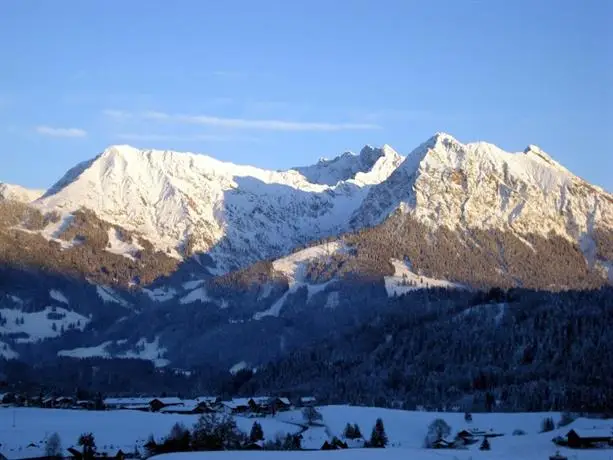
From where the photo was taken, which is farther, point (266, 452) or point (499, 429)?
point (499, 429)

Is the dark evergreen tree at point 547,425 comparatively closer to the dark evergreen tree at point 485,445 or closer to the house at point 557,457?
the dark evergreen tree at point 485,445

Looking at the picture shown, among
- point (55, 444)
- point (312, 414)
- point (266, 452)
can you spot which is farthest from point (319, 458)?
point (312, 414)

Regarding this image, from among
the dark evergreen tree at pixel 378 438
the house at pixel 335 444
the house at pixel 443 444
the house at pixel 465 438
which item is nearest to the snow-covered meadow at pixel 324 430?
the dark evergreen tree at pixel 378 438

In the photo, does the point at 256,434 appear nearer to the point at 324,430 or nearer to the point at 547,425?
the point at 324,430

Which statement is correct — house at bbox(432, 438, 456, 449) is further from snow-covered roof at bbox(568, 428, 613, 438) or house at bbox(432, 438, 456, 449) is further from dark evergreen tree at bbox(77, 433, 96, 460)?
dark evergreen tree at bbox(77, 433, 96, 460)

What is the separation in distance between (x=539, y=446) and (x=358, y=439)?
3516cm

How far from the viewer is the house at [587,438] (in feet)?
458

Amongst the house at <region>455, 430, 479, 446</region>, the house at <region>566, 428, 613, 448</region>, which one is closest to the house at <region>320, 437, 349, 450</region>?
the house at <region>455, 430, 479, 446</region>

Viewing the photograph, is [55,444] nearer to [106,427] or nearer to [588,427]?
[106,427]

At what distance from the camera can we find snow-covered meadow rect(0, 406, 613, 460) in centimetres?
12706

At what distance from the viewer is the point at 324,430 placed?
183 m

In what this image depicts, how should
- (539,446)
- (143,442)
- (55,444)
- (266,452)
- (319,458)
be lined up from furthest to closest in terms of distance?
(143,442)
(55,444)
(539,446)
(266,452)
(319,458)

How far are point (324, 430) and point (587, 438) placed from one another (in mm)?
51339

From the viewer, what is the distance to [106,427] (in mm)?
174125
